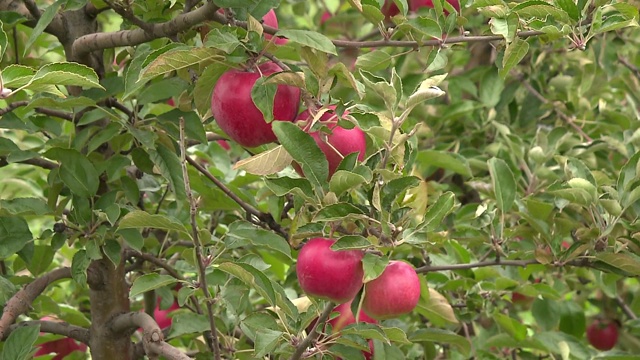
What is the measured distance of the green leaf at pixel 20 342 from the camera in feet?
3.94

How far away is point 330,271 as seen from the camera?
97 centimetres

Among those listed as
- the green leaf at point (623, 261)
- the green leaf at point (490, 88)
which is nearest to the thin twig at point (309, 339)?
the green leaf at point (623, 261)

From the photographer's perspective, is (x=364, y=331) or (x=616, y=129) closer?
(x=364, y=331)

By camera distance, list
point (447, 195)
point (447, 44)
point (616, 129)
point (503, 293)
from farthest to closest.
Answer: point (616, 129)
point (503, 293)
point (447, 44)
point (447, 195)

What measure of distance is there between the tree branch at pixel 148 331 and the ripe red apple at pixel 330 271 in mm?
207

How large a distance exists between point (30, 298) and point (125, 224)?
0.24 meters

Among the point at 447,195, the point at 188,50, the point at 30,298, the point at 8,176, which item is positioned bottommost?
the point at 8,176

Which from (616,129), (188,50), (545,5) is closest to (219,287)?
(188,50)

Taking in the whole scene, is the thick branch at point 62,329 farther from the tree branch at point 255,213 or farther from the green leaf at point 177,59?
the green leaf at point 177,59

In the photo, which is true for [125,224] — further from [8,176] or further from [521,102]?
[521,102]

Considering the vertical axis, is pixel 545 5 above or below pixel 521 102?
above

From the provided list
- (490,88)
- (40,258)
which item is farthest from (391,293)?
(490,88)

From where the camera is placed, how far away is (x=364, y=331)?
→ 3.33ft

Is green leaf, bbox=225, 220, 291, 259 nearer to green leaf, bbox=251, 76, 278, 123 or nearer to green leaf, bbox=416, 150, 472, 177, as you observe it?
green leaf, bbox=251, 76, 278, 123
